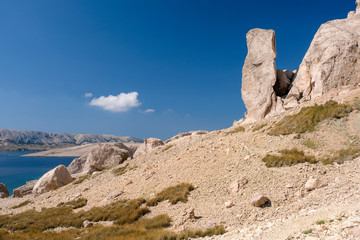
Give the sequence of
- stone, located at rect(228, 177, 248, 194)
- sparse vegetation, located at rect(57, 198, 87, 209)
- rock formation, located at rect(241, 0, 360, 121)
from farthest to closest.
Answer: rock formation, located at rect(241, 0, 360, 121) < sparse vegetation, located at rect(57, 198, 87, 209) < stone, located at rect(228, 177, 248, 194)

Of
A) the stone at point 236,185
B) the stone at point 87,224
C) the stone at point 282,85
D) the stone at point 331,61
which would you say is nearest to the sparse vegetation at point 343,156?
the stone at point 236,185

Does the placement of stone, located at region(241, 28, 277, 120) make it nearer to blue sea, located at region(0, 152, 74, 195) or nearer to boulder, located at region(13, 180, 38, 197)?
boulder, located at region(13, 180, 38, 197)

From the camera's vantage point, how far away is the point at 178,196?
39.9 feet

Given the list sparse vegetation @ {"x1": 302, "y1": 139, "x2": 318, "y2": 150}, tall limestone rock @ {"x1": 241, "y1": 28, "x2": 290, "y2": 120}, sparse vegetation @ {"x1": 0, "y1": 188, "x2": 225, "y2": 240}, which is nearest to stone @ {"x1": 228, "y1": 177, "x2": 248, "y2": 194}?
sparse vegetation @ {"x1": 0, "y1": 188, "x2": 225, "y2": 240}

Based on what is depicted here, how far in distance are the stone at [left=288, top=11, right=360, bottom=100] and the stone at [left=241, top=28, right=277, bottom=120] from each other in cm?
325

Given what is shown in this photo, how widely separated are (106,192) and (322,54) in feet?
87.6

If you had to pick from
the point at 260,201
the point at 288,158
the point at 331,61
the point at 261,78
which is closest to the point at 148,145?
the point at 261,78

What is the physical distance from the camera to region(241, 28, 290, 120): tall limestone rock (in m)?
28.7

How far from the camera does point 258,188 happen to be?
1073 cm

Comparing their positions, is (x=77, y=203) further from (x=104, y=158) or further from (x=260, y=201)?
(x=104, y=158)

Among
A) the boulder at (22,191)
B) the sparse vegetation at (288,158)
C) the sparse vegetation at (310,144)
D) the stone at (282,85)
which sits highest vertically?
the stone at (282,85)

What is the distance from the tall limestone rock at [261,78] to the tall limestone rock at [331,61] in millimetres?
2513

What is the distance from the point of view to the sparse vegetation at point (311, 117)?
52.6 feet

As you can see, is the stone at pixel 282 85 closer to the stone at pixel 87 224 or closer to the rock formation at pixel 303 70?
the rock formation at pixel 303 70
